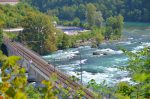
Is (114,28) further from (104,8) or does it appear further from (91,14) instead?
(104,8)

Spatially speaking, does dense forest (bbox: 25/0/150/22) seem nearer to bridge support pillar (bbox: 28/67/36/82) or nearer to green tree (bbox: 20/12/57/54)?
green tree (bbox: 20/12/57/54)

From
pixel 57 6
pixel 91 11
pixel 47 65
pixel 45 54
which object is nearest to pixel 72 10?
pixel 57 6

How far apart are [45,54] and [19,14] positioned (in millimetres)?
8041

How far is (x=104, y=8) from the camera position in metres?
40.4

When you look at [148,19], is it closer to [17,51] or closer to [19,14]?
[19,14]

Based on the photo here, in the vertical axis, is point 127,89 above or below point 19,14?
above

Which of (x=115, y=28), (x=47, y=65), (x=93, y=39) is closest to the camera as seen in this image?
(x=47, y=65)

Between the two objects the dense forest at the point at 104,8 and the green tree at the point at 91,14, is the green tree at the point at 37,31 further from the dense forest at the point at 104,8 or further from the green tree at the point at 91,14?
the dense forest at the point at 104,8

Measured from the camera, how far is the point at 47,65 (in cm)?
1583

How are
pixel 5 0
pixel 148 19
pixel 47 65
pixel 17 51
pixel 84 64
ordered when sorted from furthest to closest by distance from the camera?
pixel 148 19 < pixel 5 0 < pixel 17 51 < pixel 84 64 < pixel 47 65

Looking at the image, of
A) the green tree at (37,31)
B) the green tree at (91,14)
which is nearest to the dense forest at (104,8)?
the green tree at (91,14)

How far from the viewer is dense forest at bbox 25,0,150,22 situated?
1529 inches

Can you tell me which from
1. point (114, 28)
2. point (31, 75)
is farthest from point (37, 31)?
point (31, 75)

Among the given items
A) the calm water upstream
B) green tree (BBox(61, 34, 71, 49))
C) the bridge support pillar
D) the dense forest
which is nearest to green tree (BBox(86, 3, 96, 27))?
green tree (BBox(61, 34, 71, 49))
